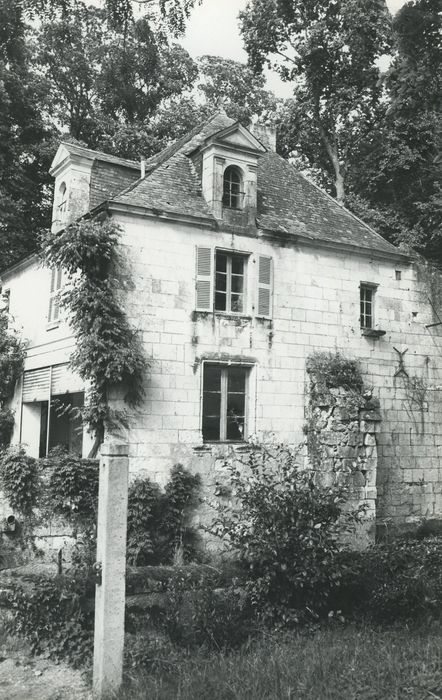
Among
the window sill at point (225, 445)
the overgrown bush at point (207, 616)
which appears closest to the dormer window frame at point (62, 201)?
the window sill at point (225, 445)

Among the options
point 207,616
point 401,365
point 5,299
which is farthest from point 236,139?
point 207,616

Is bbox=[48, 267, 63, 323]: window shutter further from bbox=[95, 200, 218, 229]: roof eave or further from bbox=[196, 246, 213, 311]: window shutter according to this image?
bbox=[196, 246, 213, 311]: window shutter

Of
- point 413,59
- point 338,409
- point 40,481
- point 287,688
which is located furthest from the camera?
point 338,409

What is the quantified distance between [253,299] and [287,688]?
30.6ft

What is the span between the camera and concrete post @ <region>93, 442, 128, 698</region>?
18.7 ft

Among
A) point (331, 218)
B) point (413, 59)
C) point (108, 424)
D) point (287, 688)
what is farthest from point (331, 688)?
point (331, 218)

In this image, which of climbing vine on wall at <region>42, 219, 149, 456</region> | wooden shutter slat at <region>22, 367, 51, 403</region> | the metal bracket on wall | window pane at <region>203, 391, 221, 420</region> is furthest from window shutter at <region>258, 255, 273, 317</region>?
wooden shutter slat at <region>22, 367, 51, 403</region>

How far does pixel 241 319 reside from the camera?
13.5 metres

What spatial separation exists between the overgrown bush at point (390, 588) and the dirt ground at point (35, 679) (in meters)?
3.18

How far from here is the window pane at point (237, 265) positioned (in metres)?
13.9

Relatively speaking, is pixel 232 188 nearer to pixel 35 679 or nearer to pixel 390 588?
pixel 390 588

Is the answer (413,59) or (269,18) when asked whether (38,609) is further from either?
(269,18)

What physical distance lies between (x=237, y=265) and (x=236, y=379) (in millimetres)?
2550

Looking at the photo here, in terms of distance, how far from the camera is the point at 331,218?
1620 cm
